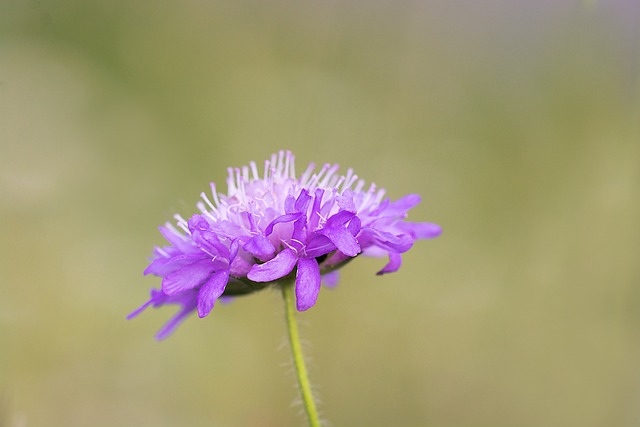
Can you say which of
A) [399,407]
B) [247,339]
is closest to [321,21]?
[247,339]

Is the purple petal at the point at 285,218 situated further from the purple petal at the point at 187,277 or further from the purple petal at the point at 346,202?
the purple petal at the point at 187,277

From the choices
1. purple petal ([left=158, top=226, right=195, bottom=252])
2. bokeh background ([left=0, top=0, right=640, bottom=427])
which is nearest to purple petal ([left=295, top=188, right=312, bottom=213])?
purple petal ([left=158, top=226, right=195, bottom=252])

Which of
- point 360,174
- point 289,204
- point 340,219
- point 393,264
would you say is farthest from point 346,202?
point 360,174

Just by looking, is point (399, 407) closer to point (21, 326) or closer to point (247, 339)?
point (247, 339)

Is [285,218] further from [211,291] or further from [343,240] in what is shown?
[211,291]

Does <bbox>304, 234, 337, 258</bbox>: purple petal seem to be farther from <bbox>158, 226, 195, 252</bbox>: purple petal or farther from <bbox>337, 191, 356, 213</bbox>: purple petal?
<bbox>158, 226, 195, 252</bbox>: purple petal

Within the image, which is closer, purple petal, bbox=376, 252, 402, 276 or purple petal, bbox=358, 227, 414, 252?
purple petal, bbox=358, 227, 414, 252
